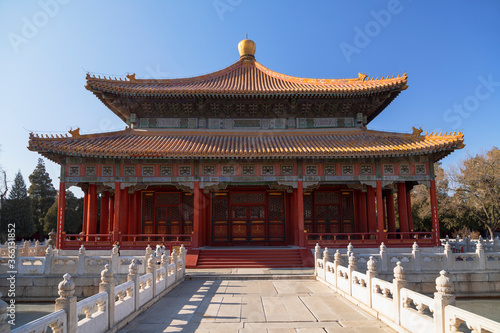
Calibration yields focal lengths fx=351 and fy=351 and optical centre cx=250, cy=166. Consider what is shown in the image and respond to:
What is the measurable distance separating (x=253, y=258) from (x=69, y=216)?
32378mm

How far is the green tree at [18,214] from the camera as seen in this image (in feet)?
121

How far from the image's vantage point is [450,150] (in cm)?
1630

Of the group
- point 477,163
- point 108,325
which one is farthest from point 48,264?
point 477,163

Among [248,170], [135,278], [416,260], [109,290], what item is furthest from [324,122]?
[109,290]

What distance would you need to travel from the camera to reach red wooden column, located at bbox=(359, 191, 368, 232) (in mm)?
18833

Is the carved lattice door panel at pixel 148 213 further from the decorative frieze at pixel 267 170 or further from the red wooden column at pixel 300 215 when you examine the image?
the red wooden column at pixel 300 215

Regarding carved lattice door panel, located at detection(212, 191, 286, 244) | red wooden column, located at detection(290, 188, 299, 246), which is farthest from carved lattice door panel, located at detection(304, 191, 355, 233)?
carved lattice door panel, located at detection(212, 191, 286, 244)

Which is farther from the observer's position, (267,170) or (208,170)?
(267,170)

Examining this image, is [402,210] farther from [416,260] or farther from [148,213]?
[148,213]

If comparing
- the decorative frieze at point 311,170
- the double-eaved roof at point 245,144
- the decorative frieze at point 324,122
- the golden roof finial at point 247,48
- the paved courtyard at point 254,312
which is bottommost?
the paved courtyard at point 254,312

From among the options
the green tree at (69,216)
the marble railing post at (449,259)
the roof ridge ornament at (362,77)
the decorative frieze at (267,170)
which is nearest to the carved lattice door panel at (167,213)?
the decorative frieze at (267,170)

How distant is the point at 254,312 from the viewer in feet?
26.4

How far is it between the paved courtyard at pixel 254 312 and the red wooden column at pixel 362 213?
8.56m

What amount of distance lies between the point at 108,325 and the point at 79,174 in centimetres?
1218
